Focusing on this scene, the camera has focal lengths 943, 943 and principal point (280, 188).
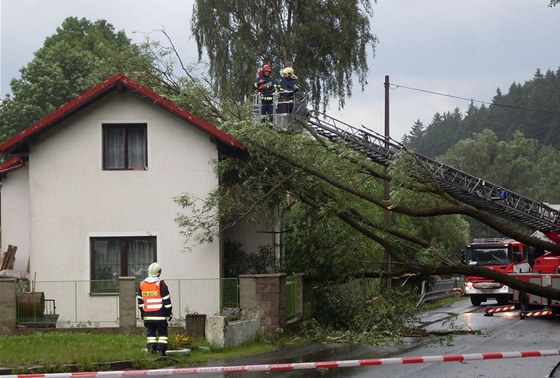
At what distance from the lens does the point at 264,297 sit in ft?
65.1

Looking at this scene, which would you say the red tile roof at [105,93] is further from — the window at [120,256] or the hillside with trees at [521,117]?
the hillside with trees at [521,117]

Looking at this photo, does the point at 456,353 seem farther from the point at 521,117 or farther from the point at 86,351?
the point at 521,117

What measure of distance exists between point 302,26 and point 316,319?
16.1 meters

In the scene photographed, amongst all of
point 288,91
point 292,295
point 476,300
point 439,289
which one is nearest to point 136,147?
point 288,91

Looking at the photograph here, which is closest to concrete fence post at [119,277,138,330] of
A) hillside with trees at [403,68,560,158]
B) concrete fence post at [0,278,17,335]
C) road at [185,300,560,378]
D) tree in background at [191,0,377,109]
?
concrete fence post at [0,278,17,335]

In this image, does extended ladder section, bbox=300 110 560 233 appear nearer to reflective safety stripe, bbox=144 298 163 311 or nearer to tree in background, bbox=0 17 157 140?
reflective safety stripe, bbox=144 298 163 311

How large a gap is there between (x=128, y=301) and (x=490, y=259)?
18.7 metres

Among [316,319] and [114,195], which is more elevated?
[114,195]

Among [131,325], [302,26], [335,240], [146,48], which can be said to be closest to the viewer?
[131,325]

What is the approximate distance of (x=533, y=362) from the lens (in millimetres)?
15055

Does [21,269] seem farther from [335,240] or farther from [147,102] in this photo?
[335,240]

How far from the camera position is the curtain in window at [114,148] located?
22203 mm

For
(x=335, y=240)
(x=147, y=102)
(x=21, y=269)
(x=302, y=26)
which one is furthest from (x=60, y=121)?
(x=302, y=26)

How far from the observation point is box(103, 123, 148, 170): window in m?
22.2
